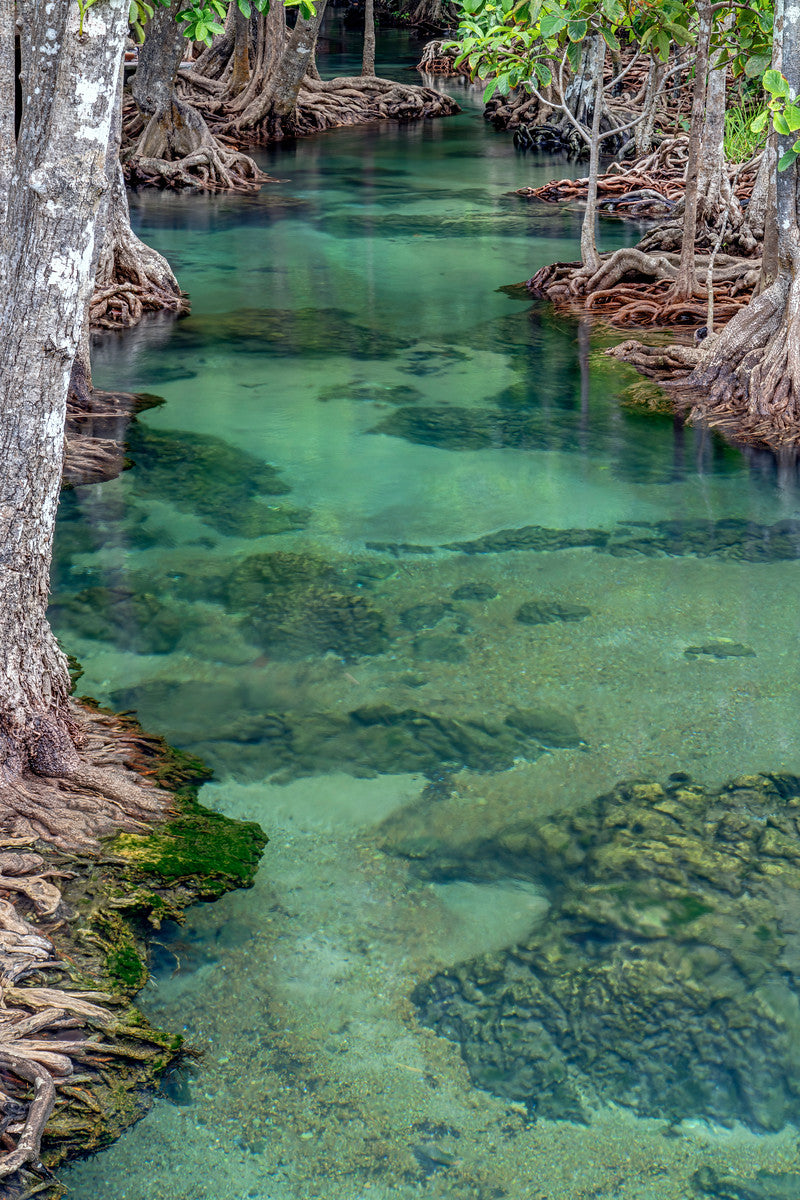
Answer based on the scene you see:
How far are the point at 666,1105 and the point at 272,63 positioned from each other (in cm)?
2146

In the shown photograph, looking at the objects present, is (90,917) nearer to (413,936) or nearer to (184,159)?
(413,936)

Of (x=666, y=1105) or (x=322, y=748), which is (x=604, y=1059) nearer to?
(x=666, y=1105)

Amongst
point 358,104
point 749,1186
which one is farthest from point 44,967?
point 358,104

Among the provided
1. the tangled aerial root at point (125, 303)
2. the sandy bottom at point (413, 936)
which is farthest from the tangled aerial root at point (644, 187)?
the sandy bottom at point (413, 936)

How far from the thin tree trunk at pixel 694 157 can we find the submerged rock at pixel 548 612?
5.45 m

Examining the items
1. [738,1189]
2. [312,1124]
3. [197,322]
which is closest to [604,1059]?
[738,1189]

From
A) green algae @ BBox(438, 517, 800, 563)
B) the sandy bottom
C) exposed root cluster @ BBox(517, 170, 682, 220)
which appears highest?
exposed root cluster @ BBox(517, 170, 682, 220)

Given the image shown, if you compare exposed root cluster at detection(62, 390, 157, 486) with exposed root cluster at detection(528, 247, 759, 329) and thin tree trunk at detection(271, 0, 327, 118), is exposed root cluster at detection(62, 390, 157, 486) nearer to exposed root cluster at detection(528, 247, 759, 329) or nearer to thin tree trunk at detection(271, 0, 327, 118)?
exposed root cluster at detection(528, 247, 759, 329)

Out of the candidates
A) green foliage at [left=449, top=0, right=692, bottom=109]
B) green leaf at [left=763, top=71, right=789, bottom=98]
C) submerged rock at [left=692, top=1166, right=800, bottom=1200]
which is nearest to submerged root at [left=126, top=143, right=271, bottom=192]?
green foliage at [left=449, top=0, right=692, bottom=109]

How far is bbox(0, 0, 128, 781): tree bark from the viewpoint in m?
3.66

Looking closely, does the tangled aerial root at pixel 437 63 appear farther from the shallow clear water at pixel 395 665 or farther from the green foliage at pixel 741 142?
the shallow clear water at pixel 395 665

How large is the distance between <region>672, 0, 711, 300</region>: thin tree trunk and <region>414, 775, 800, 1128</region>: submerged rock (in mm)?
7011

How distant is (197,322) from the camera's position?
1073 cm

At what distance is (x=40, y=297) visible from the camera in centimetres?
380
